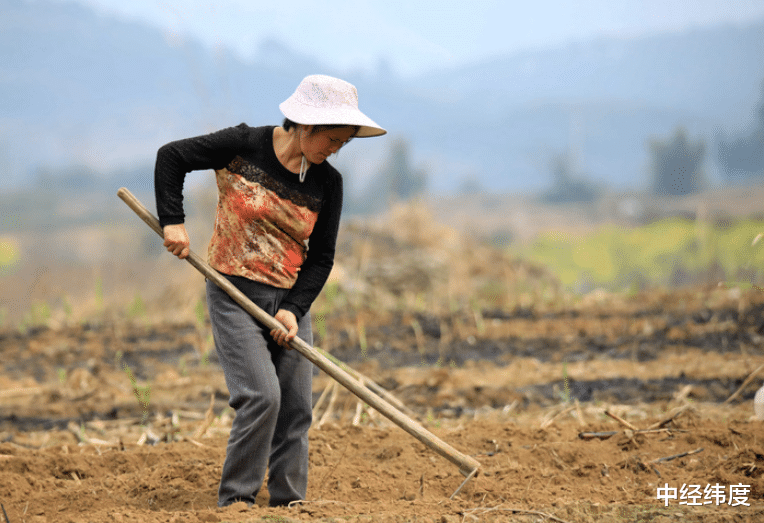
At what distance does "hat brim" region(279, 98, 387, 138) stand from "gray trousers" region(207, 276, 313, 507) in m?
0.68

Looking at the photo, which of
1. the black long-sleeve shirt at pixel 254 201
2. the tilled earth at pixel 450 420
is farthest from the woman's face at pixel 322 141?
the tilled earth at pixel 450 420

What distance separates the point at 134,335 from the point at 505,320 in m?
3.88

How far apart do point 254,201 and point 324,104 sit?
1.50ft

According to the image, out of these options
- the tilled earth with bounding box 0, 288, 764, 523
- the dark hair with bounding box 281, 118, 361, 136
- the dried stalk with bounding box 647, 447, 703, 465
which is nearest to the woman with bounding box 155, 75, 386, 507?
the dark hair with bounding box 281, 118, 361, 136

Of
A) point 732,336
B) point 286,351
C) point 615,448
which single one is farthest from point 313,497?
point 732,336

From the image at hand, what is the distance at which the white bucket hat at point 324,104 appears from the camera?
8.67ft

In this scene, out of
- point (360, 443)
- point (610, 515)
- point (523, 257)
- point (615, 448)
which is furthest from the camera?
point (523, 257)

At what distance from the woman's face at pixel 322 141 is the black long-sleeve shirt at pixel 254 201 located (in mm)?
105

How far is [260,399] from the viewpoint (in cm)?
271

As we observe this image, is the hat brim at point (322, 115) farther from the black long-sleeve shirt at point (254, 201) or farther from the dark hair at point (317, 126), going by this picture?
the black long-sleeve shirt at point (254, 201)

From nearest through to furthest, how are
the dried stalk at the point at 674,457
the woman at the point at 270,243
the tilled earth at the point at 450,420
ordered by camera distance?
1. the woman at the point at 270,243
2. the tilled earth at the point at 450,420
3. the dried stalk at the point at 674,457

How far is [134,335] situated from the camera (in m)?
7.71

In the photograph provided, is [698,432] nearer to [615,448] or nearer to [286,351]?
[615,448]

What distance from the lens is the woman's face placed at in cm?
273
